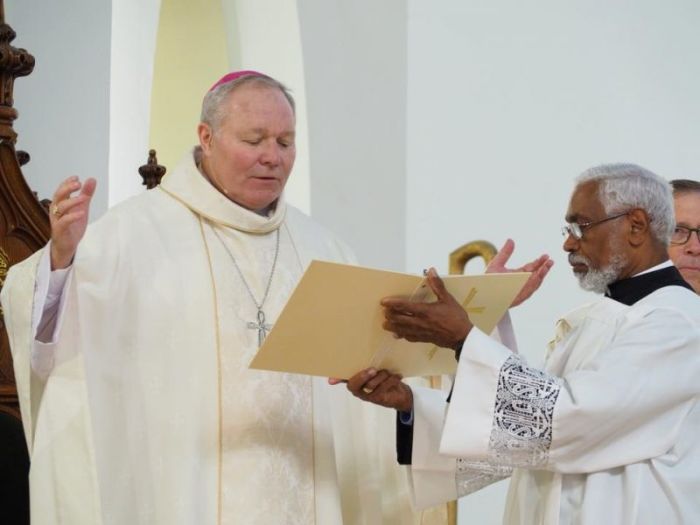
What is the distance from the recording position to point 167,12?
8.23 metres

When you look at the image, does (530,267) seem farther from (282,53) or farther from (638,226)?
(282,53)

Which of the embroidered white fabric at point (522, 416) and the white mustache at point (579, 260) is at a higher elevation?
the white mustache at point (579, 260)

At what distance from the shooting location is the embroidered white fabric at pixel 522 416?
12.5 ft

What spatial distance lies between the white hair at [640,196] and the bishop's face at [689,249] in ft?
3.91

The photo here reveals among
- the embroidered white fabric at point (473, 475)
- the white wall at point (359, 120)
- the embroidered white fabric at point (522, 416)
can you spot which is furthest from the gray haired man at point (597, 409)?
the white wall at point (359, 120)

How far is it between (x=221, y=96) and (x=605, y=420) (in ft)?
5.55

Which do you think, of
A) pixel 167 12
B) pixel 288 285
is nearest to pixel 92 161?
pixel 167 12

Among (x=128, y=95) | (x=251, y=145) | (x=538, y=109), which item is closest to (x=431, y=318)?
(x=251, y=145)

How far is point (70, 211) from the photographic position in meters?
3.66

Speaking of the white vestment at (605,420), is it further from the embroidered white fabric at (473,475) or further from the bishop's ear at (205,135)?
the bishop's ear at (205,135)

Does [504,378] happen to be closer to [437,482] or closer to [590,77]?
[437,482]

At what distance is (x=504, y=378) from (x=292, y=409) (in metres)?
0.79

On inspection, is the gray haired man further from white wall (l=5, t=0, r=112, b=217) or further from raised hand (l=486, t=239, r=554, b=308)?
white wall (l=5, t=0, r=112, b=217)

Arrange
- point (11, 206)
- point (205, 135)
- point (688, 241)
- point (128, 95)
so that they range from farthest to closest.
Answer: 1. point (128, 95)
2. point (688, 241)
3. point (11, 206)
4. point (205, 135)
